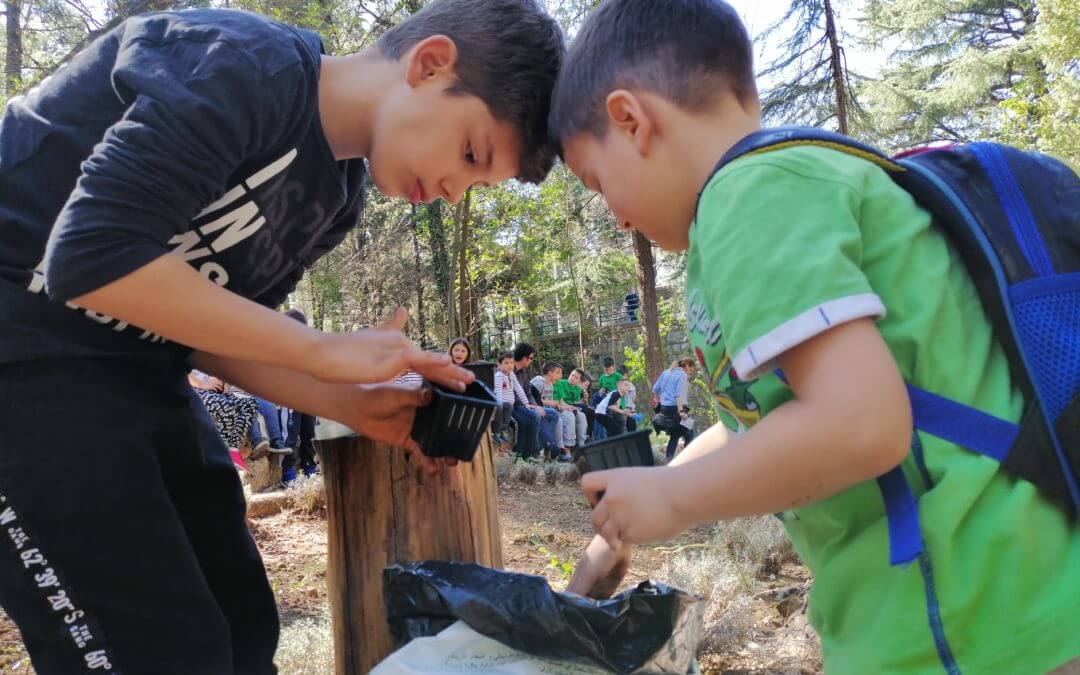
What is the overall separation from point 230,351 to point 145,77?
0.45m

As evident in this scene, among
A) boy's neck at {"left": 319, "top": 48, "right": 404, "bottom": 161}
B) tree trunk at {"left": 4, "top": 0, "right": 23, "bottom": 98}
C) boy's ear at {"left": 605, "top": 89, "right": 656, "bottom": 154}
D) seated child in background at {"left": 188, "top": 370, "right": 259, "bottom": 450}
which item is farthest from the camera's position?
tree trunk at {"left": 4, "top": 0, "right": 23, "bottom": 98}

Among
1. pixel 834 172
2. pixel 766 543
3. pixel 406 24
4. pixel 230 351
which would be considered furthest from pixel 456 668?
pixel 766 543

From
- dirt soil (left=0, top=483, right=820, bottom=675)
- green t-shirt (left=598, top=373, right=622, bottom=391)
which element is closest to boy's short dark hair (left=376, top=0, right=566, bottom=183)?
dirt soil (left=0, top=483, right=820, bottom=675)

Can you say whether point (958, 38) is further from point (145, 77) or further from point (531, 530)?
point (145, 77)

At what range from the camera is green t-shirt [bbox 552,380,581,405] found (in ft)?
42.9

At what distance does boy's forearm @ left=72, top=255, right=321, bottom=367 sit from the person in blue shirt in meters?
10.8

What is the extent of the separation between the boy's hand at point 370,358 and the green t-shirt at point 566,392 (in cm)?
1150

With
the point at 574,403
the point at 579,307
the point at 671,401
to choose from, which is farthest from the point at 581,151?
the point at 579,307

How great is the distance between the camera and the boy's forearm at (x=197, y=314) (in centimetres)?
118

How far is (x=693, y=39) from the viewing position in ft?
4.18

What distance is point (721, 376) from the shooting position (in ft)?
3.85

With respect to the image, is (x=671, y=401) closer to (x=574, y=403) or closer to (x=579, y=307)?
(x=574, y=403)

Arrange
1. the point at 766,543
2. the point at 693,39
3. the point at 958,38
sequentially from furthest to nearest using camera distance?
the point at 958,38 → the point at 766,543 → the point at 693,39

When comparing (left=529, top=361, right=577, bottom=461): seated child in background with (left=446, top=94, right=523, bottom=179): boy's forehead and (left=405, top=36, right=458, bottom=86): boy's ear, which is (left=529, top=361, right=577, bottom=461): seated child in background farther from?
(left=405, top=36, right=458, bottom=86): boy's ear
